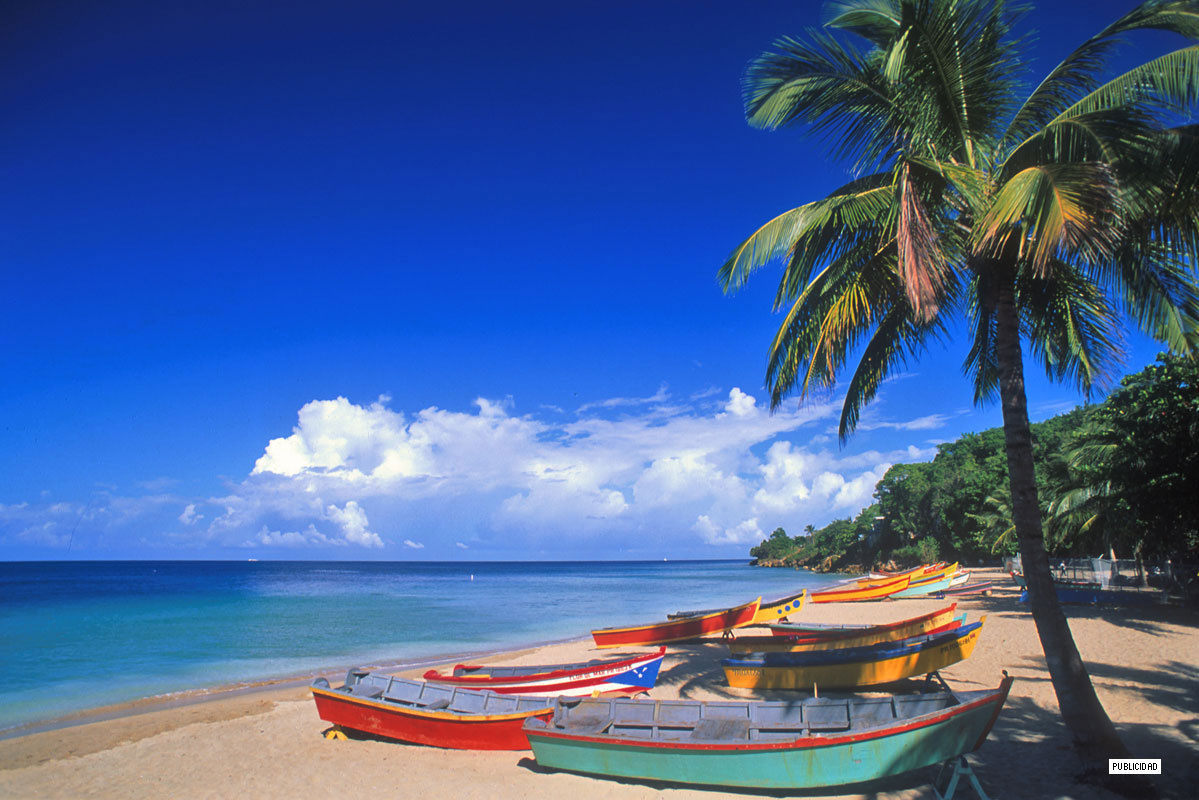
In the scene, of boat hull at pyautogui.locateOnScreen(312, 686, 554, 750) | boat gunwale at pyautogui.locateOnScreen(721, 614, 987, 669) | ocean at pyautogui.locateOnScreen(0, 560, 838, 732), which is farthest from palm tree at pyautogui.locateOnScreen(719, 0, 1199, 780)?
ocean at pyautogui.locateOnScreen(0, 560, 838, 732)

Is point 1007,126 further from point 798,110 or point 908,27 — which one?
point 798,110

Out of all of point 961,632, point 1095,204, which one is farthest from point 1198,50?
point 961,632

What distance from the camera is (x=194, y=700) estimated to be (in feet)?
45.8

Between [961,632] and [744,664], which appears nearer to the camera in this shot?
[961,632]

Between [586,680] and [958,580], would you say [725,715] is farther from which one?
[958,580]

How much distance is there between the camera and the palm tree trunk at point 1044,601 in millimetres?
5938

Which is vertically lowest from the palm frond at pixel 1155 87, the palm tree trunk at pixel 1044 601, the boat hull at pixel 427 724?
the boat hull at pixel 427 724

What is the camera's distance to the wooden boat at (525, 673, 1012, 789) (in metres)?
6.56

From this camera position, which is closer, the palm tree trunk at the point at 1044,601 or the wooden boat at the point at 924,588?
the palm tree trunk at the point at 1044,601

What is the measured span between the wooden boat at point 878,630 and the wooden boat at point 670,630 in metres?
3.75

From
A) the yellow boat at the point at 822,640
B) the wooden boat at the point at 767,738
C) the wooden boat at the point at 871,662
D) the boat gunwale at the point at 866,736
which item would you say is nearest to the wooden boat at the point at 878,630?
the yellow boat at the point at 822,640

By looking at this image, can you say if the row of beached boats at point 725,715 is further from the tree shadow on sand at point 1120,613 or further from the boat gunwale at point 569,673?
the tree shadow on sand at point 1120,613

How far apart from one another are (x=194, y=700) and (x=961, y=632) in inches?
628

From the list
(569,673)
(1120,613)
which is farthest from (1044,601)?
(1120,613)
